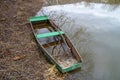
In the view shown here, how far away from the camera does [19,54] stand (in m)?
5.11

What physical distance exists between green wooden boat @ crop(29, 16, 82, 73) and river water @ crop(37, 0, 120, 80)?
33 cm

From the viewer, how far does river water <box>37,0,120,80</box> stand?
16.3ft

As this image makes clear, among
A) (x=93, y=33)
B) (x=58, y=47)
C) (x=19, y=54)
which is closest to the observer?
(x=19, y=54)

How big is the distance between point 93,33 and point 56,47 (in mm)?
2149

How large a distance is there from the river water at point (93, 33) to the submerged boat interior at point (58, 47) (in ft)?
1.36

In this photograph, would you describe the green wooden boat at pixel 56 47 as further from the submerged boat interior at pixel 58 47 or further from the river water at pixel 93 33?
the river water at pixel 93 33

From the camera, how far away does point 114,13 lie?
952cm

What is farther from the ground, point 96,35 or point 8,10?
point 8,10

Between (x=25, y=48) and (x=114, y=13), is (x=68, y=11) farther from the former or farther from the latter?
(x=25, y=48)

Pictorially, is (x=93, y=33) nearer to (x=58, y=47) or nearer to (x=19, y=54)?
Answer: (x=58, y=47)

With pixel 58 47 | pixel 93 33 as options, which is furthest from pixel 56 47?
pixel 93 33

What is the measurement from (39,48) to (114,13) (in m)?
5.73

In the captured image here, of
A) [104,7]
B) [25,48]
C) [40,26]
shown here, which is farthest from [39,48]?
[104,7]

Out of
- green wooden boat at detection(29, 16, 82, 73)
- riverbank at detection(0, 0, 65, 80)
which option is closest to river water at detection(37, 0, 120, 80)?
green wooden boat at detection(29, 16, 82, 73)
